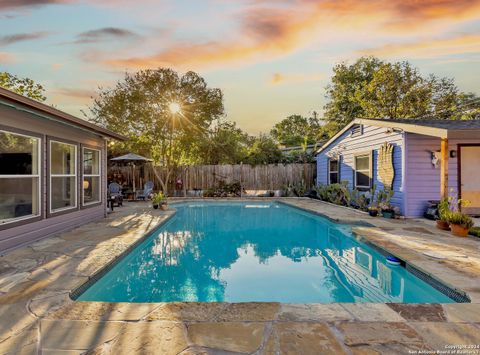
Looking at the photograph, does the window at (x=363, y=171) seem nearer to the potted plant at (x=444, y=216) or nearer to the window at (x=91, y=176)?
the potted plant at (x=444, y=216)

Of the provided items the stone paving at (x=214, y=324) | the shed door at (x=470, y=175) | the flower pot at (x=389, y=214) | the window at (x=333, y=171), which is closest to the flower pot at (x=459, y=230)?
the flower pot at (x=389, y=214)

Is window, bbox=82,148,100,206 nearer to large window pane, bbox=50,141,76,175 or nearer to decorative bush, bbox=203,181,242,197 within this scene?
large window pane, bbox=50,141,76,175

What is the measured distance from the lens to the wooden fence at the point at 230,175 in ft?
49.9

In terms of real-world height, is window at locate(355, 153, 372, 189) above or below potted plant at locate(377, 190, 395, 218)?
above

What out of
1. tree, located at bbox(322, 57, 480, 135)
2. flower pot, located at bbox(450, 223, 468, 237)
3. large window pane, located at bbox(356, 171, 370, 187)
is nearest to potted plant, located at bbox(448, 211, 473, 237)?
flower pot, located at bbox(450, 223, 468, 237)

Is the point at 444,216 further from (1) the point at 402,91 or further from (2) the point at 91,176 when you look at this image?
(1) the point at 402,91

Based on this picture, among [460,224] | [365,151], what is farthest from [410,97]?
[460,224]

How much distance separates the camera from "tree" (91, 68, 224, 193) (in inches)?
599

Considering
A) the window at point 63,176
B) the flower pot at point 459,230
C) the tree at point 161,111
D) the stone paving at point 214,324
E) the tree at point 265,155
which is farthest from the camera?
the tree at point 265,155

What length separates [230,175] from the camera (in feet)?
50.6

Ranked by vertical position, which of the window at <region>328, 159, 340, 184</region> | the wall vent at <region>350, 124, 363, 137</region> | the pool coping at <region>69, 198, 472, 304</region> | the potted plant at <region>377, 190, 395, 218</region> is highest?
the wall vent at <region>350, 124, 363, 137</region>

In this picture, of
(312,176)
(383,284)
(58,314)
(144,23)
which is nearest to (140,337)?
(58,314)

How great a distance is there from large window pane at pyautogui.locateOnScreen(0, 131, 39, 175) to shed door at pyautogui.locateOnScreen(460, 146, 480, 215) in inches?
415

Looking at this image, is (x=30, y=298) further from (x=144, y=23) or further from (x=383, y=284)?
(x=144, y=23)
